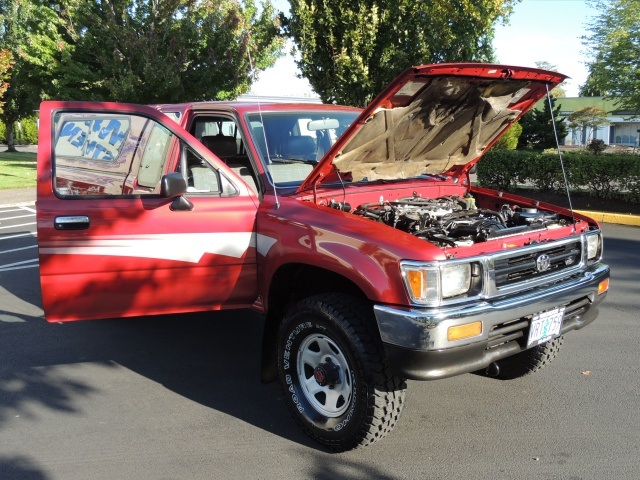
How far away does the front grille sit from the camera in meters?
3.17

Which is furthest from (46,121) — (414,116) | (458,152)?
(458,152)

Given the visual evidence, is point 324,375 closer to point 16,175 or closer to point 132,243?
point 132,243

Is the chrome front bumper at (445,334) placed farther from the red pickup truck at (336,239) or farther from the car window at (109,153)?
the car window at (109,153)

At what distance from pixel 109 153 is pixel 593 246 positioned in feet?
11.4

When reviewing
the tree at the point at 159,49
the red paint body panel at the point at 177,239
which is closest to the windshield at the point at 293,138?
the red paint body panel at the point at 177,239

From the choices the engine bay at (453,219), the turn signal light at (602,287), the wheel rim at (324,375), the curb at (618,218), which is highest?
the engine bay at (453,219)

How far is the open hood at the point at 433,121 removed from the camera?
350cm

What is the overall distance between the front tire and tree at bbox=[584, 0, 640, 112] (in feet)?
39.7

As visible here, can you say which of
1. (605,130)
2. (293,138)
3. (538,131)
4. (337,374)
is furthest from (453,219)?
(605,130)

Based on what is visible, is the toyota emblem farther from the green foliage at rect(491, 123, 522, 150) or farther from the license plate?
the green foliage at rect(491, 123, 522, 150)

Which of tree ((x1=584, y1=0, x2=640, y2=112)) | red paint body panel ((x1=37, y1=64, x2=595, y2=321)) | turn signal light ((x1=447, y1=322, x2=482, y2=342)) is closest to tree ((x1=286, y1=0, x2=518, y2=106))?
tree ((x1=584, y1=0, x2=640, y2=112))

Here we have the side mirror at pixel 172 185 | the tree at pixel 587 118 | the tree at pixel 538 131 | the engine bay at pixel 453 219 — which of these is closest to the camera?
the engine bay at pixel 453 219

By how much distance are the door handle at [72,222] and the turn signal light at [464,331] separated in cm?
227

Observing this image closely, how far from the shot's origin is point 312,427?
11.3 feet
